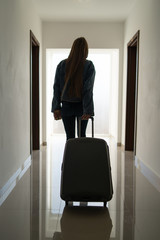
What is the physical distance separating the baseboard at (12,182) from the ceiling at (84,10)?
2.66m

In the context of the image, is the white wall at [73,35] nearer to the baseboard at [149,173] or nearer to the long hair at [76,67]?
the baseboard at [149,173]

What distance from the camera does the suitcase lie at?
227 cm

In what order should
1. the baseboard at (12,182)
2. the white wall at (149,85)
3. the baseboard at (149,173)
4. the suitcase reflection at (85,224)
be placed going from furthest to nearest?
the white wall at (149,85), the baseboard at (149,173), the baseboard at (12,182), the suitcase reflection at (85,224)

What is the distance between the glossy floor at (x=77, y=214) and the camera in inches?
76.3

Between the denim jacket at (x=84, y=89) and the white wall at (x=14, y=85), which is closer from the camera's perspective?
the denim jacket at (x=84, y=89)

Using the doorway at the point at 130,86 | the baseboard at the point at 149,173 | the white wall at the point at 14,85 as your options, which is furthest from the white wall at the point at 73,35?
the baseboard at the point at 149,173

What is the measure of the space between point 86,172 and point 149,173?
4.47 ft

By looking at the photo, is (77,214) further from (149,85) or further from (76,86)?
(149,85)

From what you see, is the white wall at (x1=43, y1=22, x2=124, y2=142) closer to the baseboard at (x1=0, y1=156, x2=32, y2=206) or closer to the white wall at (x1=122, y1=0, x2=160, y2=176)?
the white wall at (x1=122, y1=0, x2=160, y2=176)

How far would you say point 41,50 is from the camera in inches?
230

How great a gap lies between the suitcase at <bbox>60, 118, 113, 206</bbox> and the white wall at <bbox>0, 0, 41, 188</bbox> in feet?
2.36

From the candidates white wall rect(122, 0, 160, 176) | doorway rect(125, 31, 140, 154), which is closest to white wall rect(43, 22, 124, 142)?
doorway rect(125, 31, 140, 154)

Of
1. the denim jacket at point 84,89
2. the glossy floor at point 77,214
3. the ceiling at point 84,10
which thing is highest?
the ceiling at point 84,10

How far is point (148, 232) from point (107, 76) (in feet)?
22.0
